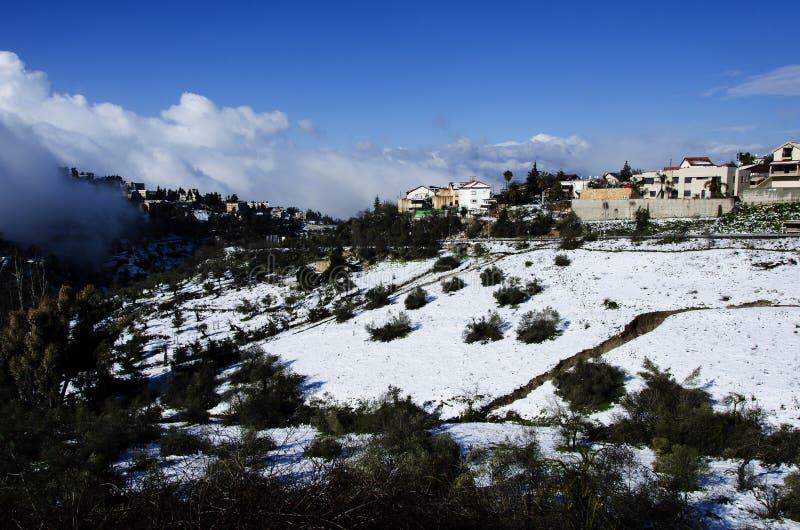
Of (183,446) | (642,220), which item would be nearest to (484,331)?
(183,446)

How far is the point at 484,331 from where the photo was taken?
21.4 m

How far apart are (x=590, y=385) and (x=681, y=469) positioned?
615cm

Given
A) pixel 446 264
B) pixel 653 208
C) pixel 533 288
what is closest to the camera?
pixel 533 288

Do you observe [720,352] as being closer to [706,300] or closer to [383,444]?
[706,300]

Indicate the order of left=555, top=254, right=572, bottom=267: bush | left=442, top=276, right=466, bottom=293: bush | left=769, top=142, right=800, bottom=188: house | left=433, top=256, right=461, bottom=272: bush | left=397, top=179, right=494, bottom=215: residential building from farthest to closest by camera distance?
1. left=397, top=179, right=494, bottom=215: residential building
2. left=769, top=142, right=800, bottom=188: house
3. left=433, top=256, right=461, bottom=272: bush
4. left=555, top=254, right=572, bottom=267: bush
5. left=442, top=276, right=466, bottom=293: bush

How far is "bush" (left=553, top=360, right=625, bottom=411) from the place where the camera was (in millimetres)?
14742

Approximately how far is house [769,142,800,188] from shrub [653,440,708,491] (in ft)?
148

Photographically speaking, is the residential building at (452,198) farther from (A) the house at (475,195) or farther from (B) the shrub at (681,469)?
(B) the shrub at (681,469)

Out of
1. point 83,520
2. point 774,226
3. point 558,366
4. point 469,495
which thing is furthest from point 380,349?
point 774,226

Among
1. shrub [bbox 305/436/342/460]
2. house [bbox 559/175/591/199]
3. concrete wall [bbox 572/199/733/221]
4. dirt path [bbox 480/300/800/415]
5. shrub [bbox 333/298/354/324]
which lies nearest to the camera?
shrub [bbox 305/436/342/460]

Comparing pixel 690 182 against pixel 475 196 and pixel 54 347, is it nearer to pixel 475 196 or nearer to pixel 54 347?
pixel 475 196

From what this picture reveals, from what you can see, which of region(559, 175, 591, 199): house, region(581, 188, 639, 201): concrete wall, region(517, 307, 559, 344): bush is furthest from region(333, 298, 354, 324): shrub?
region(559, 175, 591, 199): house

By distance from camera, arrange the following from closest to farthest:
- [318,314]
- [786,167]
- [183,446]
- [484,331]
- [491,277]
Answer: [183,446] → [484,331] → [491,277] → [318,314] → [786,167]

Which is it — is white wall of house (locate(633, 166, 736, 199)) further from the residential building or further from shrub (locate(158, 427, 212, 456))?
shrub (locate(158, 427, 212, 456))
